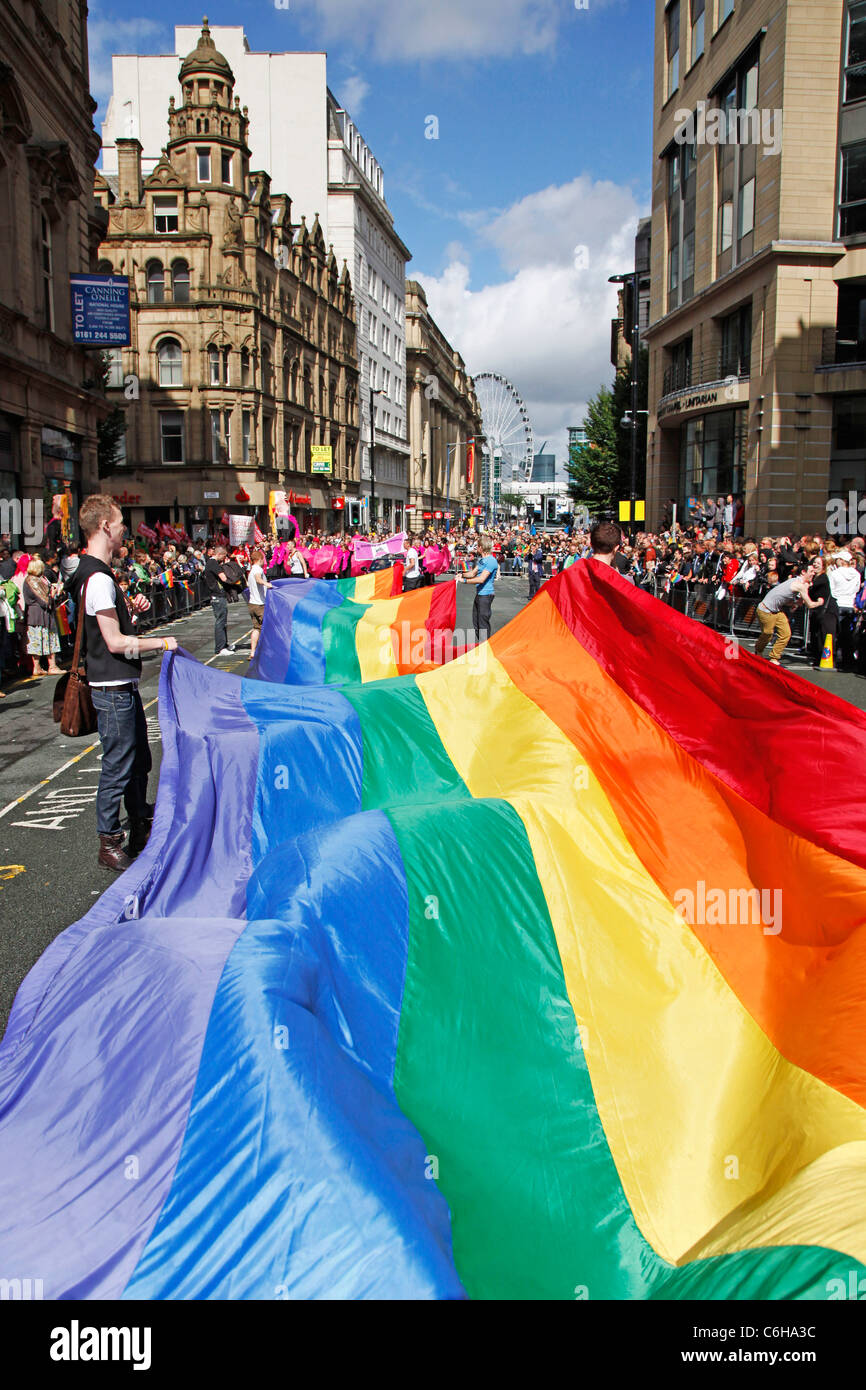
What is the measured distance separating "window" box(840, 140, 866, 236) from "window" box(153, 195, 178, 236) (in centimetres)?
3067

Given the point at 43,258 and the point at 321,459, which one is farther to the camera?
the point at 321,459

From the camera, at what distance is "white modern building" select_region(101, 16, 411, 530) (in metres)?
60.1

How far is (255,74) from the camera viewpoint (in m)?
64.7

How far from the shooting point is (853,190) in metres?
27.5

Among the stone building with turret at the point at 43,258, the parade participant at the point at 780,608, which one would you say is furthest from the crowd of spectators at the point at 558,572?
the stone building with turret at the point at 43,258

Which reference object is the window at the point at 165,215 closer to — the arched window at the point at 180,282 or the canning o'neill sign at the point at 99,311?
the arched window at the point at 180,282

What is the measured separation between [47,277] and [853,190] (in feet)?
71.9

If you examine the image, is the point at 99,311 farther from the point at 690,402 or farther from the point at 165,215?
the point at 165,215

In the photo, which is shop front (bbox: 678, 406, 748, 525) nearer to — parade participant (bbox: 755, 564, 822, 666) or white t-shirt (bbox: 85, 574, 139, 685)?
parade participant (bbox: 755, 564, 822, 666)

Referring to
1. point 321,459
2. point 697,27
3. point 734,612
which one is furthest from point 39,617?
point 321,459

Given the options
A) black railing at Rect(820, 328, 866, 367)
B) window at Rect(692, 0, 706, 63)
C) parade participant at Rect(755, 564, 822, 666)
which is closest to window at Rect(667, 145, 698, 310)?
window at Rect(692, 0, 706, 63)

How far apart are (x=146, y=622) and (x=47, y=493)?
593 centimetres

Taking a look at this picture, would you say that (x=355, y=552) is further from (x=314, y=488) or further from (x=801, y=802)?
(x=314, y=488)

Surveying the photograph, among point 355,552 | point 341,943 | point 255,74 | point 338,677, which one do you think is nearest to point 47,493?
point 355,552
